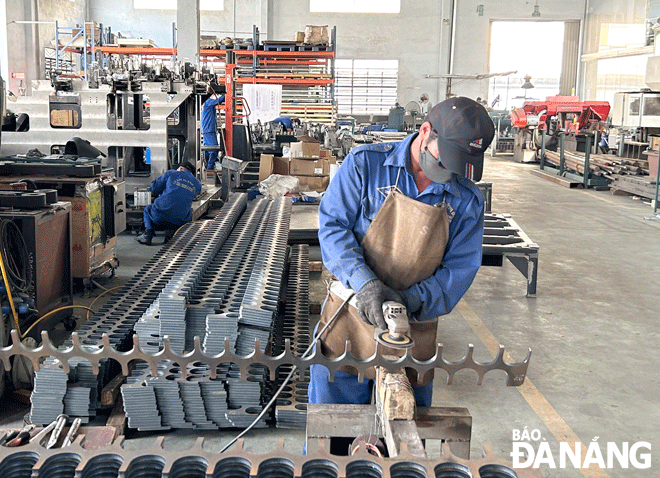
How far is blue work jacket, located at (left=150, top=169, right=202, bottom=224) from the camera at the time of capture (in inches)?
261

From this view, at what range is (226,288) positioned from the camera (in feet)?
12.1

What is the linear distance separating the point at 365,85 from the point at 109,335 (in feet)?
67.4

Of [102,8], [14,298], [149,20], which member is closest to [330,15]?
[149,20]

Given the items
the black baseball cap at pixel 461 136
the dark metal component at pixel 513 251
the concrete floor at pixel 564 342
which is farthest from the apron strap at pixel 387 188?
the dark metal component at pixel 513 251

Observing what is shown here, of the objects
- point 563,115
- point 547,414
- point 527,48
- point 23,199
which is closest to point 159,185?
point 23,199

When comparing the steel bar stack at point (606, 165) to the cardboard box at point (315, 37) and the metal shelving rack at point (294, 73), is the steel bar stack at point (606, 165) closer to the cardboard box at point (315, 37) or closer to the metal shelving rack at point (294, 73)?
the metal shelving rack at point (294, 73)

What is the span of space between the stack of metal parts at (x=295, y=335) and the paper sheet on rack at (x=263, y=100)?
167 inches

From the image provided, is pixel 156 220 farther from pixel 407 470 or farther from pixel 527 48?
pixel 527 48

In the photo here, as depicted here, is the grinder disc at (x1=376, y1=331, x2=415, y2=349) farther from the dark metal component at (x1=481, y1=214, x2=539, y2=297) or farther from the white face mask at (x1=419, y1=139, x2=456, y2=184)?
the dark metal component at (x1=481, y1=214, x2=539, y2=297)

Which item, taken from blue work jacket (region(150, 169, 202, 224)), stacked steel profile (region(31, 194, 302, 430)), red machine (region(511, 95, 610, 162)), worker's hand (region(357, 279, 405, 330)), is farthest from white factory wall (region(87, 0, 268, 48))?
worker's hand (region(357, 279, 405, 330))

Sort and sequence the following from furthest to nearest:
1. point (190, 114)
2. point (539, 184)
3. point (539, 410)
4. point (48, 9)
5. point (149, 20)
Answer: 1. point (149, 20)
2. point (48, 9)
3. point (539, 184)
4. point (190, 114)
5. point (539, 410)

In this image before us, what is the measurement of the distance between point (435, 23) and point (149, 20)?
31.7 feet

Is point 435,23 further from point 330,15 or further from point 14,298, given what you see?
point 14,298

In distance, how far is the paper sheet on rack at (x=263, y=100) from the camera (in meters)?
10.0
